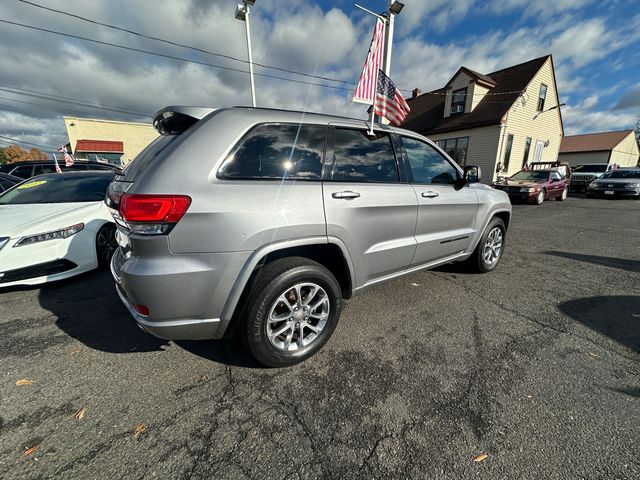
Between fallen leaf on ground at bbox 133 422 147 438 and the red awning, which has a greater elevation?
the red awning

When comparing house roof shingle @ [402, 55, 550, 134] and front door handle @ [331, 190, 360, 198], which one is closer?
front door handle @ [331, 190, 360, 198]

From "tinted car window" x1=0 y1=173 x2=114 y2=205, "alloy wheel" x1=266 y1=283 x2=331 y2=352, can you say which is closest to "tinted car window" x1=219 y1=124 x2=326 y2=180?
"alloy wheel" x1=266 y1=283 x2=331 y2=352

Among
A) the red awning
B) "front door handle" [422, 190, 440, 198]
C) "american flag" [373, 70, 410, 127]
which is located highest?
the red awning

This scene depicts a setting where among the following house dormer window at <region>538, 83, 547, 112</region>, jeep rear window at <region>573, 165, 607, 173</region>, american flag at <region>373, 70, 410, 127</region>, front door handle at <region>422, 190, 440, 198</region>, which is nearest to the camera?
front door handle at <region>422, 190, 440, 198</region>

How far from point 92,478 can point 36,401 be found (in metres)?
0.91

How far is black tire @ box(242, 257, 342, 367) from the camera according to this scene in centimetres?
199

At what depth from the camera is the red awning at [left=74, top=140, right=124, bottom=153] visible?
3303 cm

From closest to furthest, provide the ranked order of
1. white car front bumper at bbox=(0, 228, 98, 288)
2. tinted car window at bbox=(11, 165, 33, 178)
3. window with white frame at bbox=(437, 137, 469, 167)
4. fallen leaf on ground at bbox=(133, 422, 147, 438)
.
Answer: fallen leaf on ground at bbox=(133, 422, 147, 438)
white car front bumper at bbox=(0, 228, 98, 288)
tinted car window at bbox=(11, 165, 33, 178)
window with white frame at bbox=(437, 137, 469, 167)

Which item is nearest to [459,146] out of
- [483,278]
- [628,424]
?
[483,278]

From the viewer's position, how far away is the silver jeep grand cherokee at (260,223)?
175 centimetres

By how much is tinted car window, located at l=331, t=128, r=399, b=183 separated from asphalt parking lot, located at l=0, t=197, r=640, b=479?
1458 millimetres

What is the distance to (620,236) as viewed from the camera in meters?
6.52

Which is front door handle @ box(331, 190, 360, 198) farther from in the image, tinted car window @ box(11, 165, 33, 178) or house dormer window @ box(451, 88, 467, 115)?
house dormer window @ box(451, 88, 467, 115)

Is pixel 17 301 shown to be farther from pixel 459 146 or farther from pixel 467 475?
pixel 459 146
